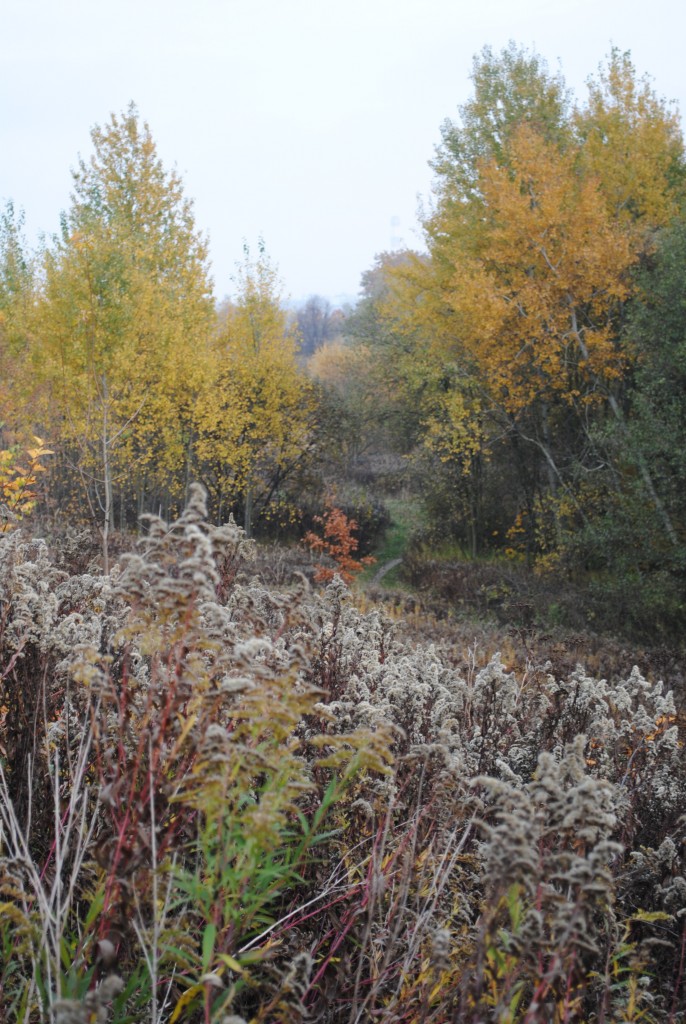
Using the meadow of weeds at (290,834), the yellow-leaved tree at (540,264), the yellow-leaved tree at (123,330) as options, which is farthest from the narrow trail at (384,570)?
the meadow of weeds at (290,834)

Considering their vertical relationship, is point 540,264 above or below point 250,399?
above

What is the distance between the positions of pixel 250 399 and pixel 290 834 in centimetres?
1624

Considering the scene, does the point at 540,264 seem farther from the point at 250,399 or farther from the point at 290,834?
the point at 290,834

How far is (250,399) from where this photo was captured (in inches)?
686

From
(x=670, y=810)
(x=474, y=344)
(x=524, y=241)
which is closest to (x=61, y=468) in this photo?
(x=474, y=344)

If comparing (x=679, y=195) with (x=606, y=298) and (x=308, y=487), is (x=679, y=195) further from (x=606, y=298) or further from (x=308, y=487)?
(x=308, y=487)

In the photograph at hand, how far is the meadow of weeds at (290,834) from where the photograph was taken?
51.3 inches

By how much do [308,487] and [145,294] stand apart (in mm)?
9399

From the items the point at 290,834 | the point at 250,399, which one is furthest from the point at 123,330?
the point at 250,399

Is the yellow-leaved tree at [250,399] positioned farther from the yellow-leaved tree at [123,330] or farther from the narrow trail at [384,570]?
the narrow trail at [384,570]

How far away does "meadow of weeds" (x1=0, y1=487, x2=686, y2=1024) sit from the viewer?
1.30 m

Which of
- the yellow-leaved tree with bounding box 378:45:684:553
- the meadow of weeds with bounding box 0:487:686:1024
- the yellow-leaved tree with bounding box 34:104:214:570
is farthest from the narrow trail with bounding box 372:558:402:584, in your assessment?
the meadow of weeds with bounding box 0:487:686:1024

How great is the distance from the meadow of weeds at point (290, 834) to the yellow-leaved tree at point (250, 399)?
13.6 m

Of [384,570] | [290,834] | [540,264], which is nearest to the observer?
[290,834]
